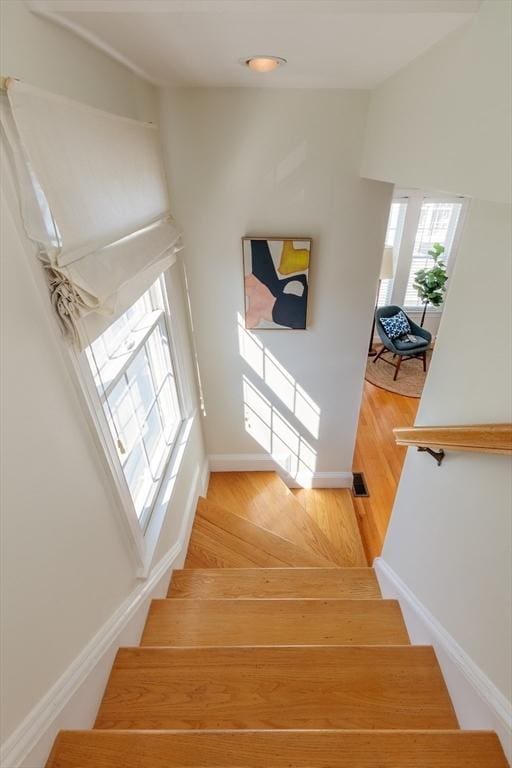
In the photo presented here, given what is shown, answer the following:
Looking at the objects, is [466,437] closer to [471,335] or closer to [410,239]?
[471,335]

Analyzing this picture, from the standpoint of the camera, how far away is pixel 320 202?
2.17 m

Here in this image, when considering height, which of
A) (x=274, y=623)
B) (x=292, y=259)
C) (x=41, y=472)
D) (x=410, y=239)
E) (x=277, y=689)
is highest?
(x=292, y=259)

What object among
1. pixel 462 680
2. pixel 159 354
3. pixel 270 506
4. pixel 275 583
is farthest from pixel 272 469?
pixel 462 680

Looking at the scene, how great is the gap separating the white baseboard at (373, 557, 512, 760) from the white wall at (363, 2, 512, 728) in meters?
0.03

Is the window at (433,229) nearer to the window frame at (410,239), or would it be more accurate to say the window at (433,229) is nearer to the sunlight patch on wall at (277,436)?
the window frame at (410,239)

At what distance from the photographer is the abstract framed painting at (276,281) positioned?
2242 millimetres

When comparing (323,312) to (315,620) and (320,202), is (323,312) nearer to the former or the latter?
(320,202)

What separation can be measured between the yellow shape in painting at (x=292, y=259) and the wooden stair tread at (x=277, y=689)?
188 centimetres

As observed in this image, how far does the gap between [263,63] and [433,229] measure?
441 centimetres

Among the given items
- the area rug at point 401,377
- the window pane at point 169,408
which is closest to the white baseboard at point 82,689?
the window pane at point 169,408

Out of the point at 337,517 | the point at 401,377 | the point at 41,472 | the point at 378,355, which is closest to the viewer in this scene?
the point at 41,472

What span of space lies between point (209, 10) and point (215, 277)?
1.43m

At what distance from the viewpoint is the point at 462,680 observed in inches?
46.9

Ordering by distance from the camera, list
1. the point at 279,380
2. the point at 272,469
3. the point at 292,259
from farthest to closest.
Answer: the point at 272,469
the point at 279,380
the point at 292,259
